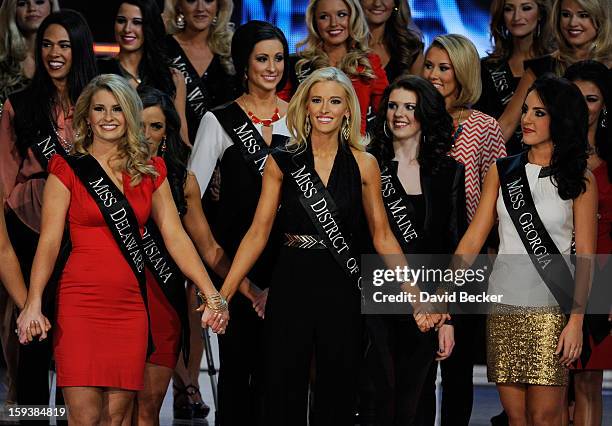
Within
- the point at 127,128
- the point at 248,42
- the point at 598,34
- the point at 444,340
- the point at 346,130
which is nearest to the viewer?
the point at 127,128

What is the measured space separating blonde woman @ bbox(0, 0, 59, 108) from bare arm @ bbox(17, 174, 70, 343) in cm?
140

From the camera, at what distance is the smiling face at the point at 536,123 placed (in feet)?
15.6

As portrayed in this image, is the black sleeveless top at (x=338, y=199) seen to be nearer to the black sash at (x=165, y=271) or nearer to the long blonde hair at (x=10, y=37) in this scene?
the black sash at (x=165, y=271)

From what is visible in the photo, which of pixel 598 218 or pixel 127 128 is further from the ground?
pixel 127 128

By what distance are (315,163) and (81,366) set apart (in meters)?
1.11

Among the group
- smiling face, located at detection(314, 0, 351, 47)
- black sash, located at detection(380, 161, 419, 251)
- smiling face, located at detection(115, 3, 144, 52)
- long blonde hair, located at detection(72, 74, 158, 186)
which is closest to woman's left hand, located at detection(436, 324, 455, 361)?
black sash, located at detection(380, 161, 419, 251)

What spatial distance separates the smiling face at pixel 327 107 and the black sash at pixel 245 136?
0.53 m

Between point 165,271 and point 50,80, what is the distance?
1.11m

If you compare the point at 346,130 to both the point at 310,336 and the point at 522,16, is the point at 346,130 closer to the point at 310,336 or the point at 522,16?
the point at 310,336

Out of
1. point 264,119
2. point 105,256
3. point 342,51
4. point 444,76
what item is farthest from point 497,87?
point 105,256

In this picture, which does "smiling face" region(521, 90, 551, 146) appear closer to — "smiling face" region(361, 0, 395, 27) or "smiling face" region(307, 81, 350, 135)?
"smiling face" region(307, 81, 350, 135)

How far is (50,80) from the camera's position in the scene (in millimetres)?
5531

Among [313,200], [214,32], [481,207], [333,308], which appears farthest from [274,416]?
[214,32]

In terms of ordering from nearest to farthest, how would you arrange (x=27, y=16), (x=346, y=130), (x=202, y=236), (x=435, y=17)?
(x=346, y=130)
(x=202, y=236)
(x=27, y=16)
(x=435, y=17)
